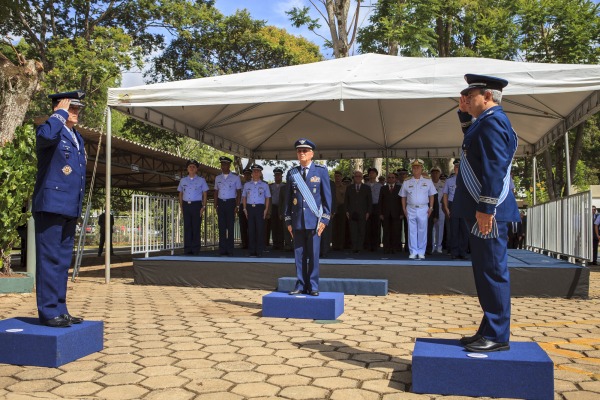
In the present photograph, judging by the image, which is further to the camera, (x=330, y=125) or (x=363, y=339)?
(x=330, y=125)

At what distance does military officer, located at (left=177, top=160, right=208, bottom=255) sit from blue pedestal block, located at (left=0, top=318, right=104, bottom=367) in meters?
5.74

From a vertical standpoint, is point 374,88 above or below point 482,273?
above

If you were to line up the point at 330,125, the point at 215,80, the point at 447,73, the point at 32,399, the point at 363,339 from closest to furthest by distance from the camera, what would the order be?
the point at 32,399, the point at 363,339, the point at 447,73, the point at 215,80, the point at 330,125

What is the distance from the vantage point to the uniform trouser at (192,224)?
9.89 metres

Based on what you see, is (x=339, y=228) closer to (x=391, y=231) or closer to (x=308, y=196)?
(x=391, y=231)

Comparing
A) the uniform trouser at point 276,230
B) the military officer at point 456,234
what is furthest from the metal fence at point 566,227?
the uniform trouser at point 276,230

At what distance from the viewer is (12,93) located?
906 cm

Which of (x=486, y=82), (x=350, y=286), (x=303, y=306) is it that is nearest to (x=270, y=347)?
(x=303, y=306)

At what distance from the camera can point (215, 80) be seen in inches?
342

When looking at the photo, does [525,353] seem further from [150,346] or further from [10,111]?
[10,111]

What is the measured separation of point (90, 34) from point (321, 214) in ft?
57.2

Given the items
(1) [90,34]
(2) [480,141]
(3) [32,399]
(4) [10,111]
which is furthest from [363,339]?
(1) [90,34]

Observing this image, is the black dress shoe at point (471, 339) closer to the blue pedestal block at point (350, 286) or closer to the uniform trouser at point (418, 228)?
the blue pedestal block at point (350, 286)

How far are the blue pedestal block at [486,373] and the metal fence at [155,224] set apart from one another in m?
7.03
